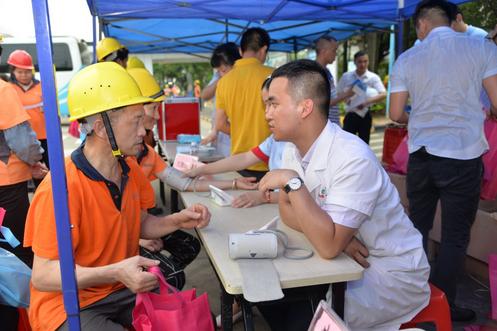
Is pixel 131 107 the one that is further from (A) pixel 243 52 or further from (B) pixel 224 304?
(A) pixel 243 52

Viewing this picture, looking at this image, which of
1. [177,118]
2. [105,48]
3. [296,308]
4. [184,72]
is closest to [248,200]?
[296,308]

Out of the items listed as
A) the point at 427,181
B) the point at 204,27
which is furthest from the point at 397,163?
the point at 204,27

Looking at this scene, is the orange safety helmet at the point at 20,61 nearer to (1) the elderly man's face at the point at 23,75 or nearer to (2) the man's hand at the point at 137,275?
(1) the elderly man's face at the point at 23,75

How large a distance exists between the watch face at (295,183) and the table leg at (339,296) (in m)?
0.39

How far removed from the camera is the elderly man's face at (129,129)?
5.34 feet

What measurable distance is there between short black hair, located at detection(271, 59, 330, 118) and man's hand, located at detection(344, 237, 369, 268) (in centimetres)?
52

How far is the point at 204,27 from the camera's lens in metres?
7.39

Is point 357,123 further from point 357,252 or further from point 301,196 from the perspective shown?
point 301,196

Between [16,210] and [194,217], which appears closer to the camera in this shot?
[194,217]

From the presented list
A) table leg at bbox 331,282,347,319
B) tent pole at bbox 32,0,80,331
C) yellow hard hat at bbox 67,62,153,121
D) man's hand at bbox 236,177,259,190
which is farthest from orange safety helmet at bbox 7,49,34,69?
table leg at bbox 331,282,347,319

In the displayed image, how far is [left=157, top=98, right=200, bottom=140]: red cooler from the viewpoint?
545cm

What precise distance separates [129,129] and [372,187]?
3.03ft

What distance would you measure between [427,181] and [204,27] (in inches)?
221

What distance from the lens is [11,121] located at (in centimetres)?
284
